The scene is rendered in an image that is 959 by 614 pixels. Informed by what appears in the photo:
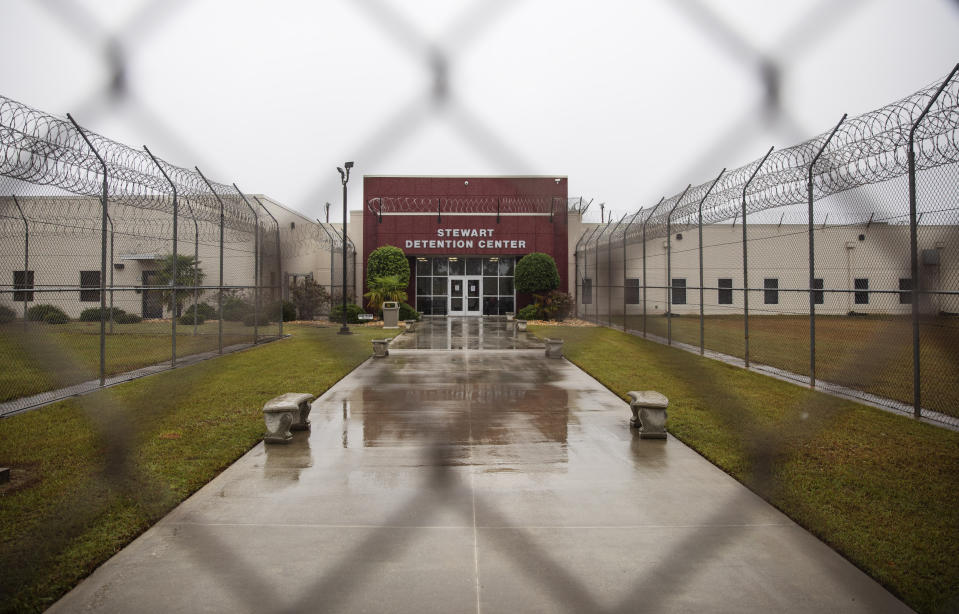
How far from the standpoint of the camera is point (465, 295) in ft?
95.6

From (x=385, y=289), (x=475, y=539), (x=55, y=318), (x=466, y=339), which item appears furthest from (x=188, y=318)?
(x=475, y=539)

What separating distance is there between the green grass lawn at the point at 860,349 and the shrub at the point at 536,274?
9.67ft

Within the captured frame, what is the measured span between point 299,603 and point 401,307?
22038mm

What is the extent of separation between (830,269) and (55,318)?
27946 millimetres

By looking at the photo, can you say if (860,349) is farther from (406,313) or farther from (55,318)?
(55,318)

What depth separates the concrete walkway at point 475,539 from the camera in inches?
108

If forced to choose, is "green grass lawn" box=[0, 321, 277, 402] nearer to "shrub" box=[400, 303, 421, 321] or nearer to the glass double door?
"shrub" box=[400, 303, 421, 321]

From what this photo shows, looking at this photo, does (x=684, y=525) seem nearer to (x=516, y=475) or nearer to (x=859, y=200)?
(x=516, y=475)

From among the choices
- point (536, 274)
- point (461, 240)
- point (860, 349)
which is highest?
point (461, 240)

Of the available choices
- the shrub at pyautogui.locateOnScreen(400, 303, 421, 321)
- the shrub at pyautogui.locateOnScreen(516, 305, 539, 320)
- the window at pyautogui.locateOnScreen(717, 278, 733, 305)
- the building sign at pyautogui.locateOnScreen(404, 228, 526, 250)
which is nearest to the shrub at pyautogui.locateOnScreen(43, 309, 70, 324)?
the shrub at pyautogui.locateOnScreen(400, 303, 421, 321)

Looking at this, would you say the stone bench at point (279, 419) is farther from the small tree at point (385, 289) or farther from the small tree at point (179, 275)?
the small tree at point (385, 289)

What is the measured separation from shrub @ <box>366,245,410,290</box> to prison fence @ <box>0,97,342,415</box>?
178cm

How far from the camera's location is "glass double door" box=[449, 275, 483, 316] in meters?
29.1

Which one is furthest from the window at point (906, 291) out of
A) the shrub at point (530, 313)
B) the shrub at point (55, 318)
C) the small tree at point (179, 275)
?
the small tree at point (179, 275)
